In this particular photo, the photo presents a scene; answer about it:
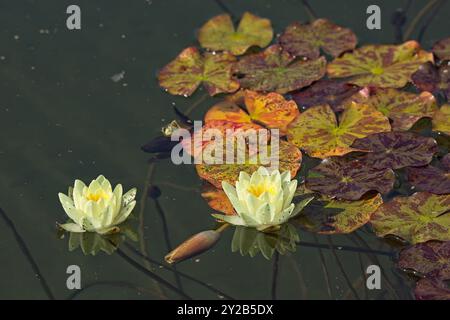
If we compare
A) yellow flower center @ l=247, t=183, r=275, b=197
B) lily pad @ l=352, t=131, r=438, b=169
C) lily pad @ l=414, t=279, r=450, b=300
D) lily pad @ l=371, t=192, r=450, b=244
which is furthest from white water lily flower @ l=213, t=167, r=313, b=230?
lily pad @ l=414, t=279, r=450, b=300

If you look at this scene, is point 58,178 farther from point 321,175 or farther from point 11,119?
point 321,175

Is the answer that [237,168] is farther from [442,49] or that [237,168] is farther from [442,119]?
[442,49]

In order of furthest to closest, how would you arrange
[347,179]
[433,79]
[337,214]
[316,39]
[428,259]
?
1. [316,39]
2. [433,79]
3. [347,179]
4. [337,214]
5. [428,259]

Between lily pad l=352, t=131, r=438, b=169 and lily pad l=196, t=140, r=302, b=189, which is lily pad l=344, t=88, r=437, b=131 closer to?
lily pad l=352, t=131, r=438, b=169

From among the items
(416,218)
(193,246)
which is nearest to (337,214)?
(416,218)

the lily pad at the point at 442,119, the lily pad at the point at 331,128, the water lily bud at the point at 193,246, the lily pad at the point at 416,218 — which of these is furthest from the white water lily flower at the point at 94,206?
the lily pad at the point at 442,119

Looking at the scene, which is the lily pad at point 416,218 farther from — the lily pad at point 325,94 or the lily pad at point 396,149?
the lily pad at point 325,94
